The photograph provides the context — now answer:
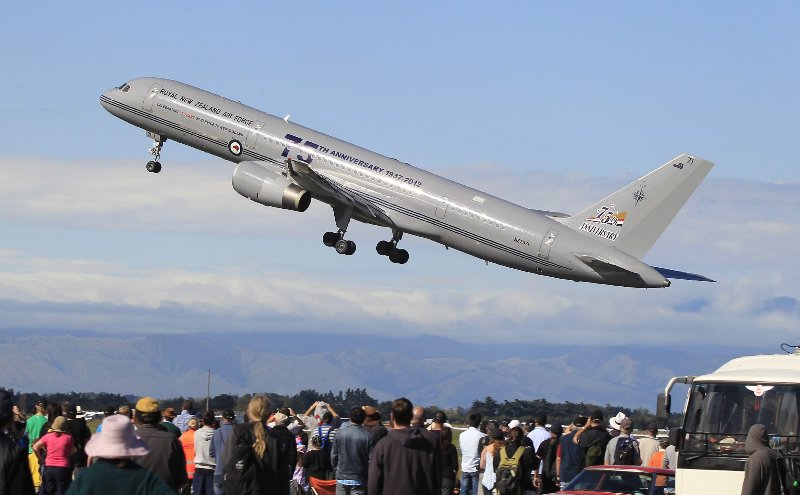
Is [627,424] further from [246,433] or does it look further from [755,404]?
[246,433]

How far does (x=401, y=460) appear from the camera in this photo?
16.9 metres

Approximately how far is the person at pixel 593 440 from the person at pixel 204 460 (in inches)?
260

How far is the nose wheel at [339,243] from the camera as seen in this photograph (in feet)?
175

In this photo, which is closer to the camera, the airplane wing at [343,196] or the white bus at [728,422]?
the white bus at [728,422]

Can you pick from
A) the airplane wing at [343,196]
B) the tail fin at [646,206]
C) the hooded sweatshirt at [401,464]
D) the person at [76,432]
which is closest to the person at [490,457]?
the person at [76,432]

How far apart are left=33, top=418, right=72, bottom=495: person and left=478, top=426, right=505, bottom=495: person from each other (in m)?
7.51

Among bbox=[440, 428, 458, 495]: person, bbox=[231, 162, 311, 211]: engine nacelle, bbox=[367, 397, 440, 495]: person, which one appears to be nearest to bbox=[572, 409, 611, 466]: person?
bbox=[440, 428, 458, 495]: person

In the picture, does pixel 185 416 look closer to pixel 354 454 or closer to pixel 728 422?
pixel 354 454

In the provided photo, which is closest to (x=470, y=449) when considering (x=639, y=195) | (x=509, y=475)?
(x=509, y=475)

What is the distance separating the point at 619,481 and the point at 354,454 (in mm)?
4048

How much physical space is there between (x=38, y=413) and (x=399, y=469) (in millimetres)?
12969

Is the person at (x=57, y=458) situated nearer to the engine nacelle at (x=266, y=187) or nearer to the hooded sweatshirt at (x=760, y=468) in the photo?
the hooded sweatshirt at (x=760, y=468)

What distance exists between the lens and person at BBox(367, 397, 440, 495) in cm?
1692

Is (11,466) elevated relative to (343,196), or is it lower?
lower
